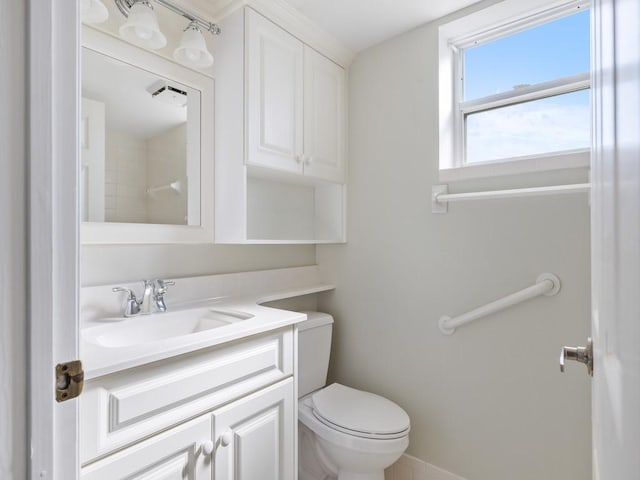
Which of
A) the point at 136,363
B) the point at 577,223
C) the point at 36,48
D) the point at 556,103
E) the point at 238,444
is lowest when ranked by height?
the point at 238,444

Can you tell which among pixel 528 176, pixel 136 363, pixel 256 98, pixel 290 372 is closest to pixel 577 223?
pixel 528 176

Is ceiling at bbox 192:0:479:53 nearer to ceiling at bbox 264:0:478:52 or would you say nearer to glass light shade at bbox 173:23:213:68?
ceiling at bbox 264:0:478:52

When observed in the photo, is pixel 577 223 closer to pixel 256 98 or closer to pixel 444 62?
pixel 444 62

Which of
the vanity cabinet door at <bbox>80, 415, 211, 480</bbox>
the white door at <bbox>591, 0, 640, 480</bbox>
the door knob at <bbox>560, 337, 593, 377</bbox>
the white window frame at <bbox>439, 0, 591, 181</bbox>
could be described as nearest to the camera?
the white door at <bbox>591, 0, 640, 480</bbox>

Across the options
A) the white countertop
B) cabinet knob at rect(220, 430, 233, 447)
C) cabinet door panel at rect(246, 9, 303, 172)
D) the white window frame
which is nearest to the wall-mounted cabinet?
cabinet door panel at rect(246, 9, 303, 172)

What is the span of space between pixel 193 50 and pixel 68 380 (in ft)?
4.27

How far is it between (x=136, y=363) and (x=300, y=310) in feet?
3.90

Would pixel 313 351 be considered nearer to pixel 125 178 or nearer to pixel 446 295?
pixel 446 295

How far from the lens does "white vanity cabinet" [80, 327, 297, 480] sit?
80 cm

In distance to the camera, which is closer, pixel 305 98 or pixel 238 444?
pixel 238 444

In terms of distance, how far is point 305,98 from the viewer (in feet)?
5.49

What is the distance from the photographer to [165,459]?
90 cm

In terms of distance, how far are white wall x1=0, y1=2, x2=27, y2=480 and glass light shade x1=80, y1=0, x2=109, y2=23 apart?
878mm

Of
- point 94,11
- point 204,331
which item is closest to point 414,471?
point 204,331
